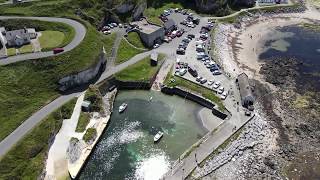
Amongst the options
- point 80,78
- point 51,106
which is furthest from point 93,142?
point 80,78

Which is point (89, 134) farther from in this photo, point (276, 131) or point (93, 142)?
point (276, 131)

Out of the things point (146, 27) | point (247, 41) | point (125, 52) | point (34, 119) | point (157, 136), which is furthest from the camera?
point (247, 41)

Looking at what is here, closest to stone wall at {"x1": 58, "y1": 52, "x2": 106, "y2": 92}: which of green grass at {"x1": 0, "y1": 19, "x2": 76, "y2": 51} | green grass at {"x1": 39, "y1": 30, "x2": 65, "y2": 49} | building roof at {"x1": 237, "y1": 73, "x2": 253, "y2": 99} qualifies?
green grass at {"x1": 39, "y1": 30, "x2": 65, "y2": 49}

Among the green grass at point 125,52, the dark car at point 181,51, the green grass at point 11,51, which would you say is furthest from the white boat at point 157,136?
the green grass at point 11,51

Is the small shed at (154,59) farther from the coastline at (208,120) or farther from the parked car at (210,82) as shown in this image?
the coastline at (208,120)

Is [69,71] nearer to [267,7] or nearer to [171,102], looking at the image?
[171,102]
